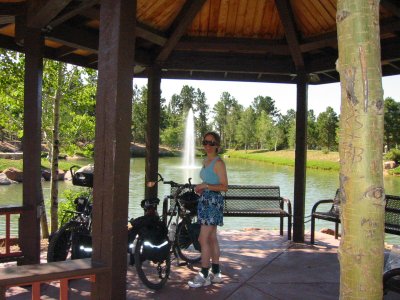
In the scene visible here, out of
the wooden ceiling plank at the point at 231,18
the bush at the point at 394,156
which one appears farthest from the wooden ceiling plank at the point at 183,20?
the bush at the point at 394,156

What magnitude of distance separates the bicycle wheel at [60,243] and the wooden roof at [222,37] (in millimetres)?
1950

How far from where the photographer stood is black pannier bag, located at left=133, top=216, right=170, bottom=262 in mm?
3803

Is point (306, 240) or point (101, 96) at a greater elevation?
point (101, 96)

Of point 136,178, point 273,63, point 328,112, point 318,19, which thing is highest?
point 328,112

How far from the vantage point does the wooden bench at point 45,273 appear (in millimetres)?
1994

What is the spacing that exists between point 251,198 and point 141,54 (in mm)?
2686

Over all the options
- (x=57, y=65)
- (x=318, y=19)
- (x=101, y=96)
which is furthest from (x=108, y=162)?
(x=57, y=65)

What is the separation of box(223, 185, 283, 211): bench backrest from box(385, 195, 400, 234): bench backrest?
162 cm

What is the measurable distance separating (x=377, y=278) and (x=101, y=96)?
67.2 inches

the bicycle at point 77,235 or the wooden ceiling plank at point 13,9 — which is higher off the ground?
the wooden ceiling plank at point 13,9

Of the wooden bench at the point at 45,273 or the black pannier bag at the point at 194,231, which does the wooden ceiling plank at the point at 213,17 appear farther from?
the wooden bench at the point at 45,273

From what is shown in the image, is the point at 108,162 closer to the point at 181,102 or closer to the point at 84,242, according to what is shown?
the point at 84,242

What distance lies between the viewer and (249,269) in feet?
14.9

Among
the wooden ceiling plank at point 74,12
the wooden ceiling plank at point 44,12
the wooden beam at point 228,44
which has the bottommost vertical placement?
the wooden ceiling plank at point 44,12
